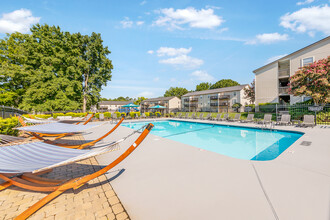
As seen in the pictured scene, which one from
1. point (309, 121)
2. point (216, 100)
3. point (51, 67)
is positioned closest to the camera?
point (309, 121)

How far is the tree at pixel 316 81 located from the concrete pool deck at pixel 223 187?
1060 centimetres

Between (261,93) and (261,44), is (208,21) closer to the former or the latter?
(261,44)

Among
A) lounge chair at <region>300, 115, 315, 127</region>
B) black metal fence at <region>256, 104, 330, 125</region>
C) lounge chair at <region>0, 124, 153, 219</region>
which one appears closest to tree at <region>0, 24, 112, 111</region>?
lounge chair at <region>0, 124, 153, 219</region>

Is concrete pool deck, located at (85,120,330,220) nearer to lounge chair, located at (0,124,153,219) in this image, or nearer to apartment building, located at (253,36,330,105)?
lounge chair, located at (0,124,153,219)

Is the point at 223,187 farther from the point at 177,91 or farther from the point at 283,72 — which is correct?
the point at 177,91

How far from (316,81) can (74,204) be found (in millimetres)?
16844

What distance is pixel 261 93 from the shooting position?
1911 cm

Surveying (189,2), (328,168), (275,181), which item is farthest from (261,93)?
(275,181)

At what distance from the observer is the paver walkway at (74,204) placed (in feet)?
6.79

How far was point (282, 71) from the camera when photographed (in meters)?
18.0

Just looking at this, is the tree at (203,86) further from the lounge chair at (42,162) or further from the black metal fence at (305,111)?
the lounge chair at (42,162)

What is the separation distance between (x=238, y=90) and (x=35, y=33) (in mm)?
38870

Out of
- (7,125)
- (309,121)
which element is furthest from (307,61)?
(7,125)

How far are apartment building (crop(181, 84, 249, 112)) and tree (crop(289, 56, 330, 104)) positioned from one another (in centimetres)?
2018
